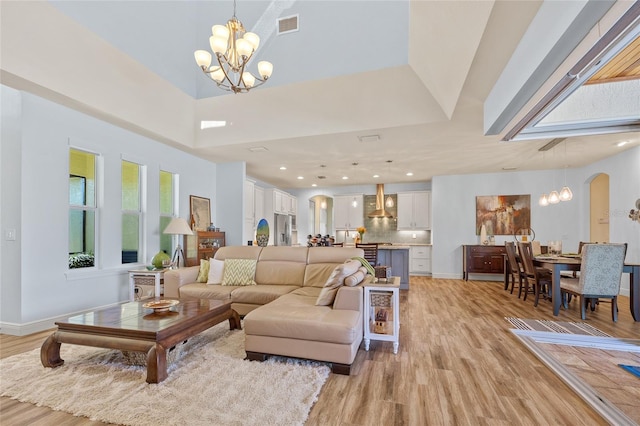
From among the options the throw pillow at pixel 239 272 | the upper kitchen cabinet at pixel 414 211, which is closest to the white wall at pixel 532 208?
the upper kitchen cabinet at pixel 414 211

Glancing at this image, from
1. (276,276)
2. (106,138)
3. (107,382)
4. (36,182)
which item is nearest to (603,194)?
(276,276)

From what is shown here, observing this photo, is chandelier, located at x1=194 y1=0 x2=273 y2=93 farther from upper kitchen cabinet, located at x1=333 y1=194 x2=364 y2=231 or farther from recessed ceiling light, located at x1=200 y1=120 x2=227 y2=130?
upper kitchen cabinet, located at x1=333 y1=194 x2=364 y2=231

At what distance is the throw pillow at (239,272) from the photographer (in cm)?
419

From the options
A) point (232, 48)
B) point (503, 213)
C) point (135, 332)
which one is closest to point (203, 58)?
point (232, 48)

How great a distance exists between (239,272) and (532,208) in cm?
720

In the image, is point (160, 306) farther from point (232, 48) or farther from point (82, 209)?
point (232, 48)

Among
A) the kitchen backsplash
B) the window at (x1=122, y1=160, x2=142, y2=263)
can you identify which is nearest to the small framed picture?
the window at (x1=122, y1=160, x2=142, y2=263)

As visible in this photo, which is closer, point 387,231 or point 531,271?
point 531,271

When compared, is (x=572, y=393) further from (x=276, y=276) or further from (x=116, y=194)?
(x=116, y=194)

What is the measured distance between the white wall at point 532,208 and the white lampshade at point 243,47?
6443 millimetres

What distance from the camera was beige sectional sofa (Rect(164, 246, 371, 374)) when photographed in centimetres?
253

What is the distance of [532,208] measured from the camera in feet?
24.6

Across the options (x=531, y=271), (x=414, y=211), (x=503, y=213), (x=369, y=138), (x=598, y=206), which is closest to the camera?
(x=369, y=138)

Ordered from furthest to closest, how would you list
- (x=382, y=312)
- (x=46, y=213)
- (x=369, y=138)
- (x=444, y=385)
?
(x=369, y=138)
(x=46, y=213)
(x=382, y=312)
(x=444, y=385)
